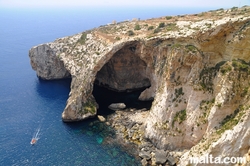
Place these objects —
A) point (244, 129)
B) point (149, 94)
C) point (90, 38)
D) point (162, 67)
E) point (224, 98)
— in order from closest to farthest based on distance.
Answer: point (244, 129)
point (224, 98)
point (162, 67)
point (149, 94)
point (90, 38)

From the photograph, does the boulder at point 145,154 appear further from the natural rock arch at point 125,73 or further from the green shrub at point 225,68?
the natural rock arch at point 125,73

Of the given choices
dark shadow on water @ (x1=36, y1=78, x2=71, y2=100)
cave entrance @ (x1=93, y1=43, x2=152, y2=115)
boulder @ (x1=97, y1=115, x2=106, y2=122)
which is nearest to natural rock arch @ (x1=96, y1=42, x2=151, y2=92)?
cave entrance @ (x1=93, y1=43, x2=152, y2=115)

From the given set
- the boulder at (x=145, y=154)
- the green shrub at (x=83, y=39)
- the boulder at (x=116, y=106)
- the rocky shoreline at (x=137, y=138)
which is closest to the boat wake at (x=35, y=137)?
the rocky shoreline at (x=137, y=138)

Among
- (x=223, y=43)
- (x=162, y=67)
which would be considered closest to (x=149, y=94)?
(x=162, y=67)

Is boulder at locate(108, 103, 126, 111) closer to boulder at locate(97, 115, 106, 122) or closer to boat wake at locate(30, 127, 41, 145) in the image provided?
boulder at locate(97, 115, 106, 122)

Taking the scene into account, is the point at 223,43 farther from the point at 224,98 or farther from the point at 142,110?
the point at 142,110

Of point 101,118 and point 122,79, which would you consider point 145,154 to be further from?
point 122,79
